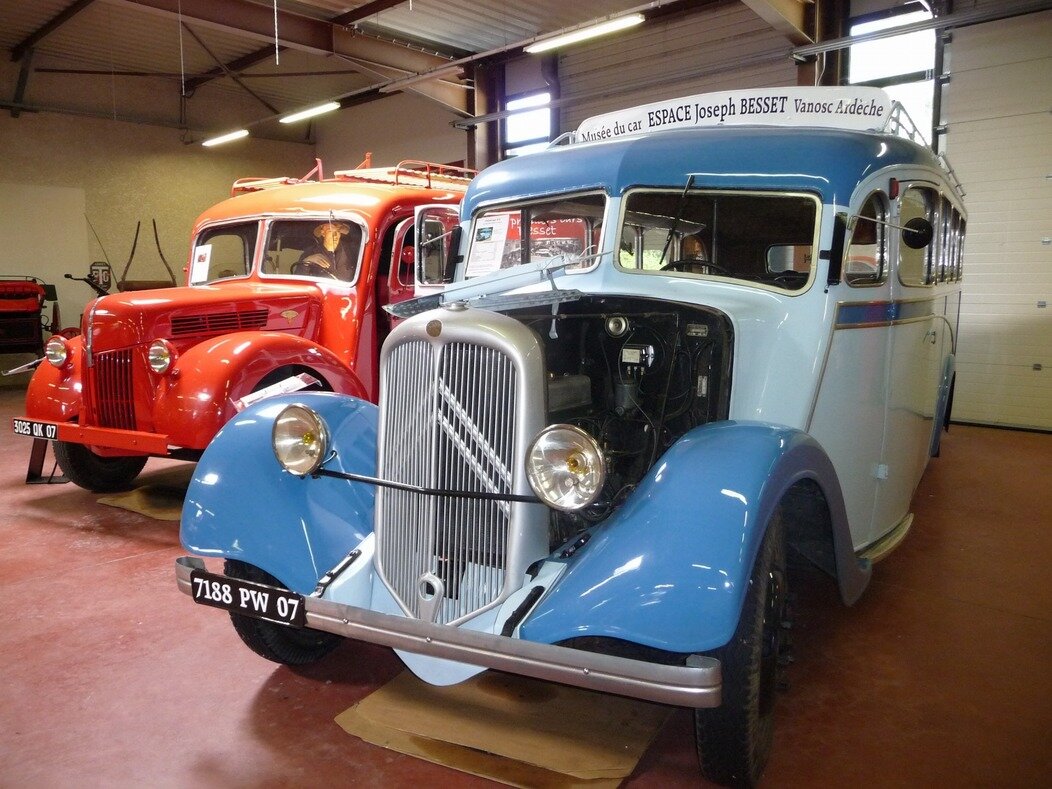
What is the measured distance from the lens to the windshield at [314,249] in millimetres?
5543

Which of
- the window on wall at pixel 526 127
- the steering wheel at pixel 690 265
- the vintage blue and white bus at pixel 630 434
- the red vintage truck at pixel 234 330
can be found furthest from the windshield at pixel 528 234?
the window on wall at pixel 526 127

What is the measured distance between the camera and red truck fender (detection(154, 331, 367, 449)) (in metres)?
4.38

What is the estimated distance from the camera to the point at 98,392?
480 cm

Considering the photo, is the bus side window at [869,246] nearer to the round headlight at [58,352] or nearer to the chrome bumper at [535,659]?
the chrome bumper at [535,659]

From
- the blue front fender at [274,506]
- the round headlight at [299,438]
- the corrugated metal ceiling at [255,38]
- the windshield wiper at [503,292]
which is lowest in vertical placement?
the blue front fender at [274,506]

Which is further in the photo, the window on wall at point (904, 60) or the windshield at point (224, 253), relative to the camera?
the window on wall at point (904, 60)

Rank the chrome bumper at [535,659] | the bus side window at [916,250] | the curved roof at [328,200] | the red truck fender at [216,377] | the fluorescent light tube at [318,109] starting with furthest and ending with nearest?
the fluorescent light tube at [318,109], the curved roof at [328,200], the red truck fender at [216,377], the bus side window at [916,250], the chrome bumper at [535,659]

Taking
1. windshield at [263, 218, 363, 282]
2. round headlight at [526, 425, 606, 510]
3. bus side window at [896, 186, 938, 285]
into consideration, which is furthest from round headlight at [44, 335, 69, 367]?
bus side window at [896, 186, 938, 285]

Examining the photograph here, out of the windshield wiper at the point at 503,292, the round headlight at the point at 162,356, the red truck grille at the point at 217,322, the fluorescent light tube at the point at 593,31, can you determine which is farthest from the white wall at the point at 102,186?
the windshield wiper at the point at 503,292

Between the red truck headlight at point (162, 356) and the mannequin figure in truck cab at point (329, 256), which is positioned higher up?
the mannequin figure in truck cab at point (329, 256)

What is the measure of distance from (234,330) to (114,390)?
81 cm

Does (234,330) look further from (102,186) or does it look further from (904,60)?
(102,186)

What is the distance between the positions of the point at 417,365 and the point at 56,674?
1.87 metres

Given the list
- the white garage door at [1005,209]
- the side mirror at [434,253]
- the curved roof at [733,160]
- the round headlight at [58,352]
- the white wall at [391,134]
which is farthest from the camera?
the white wall at [391,134]
